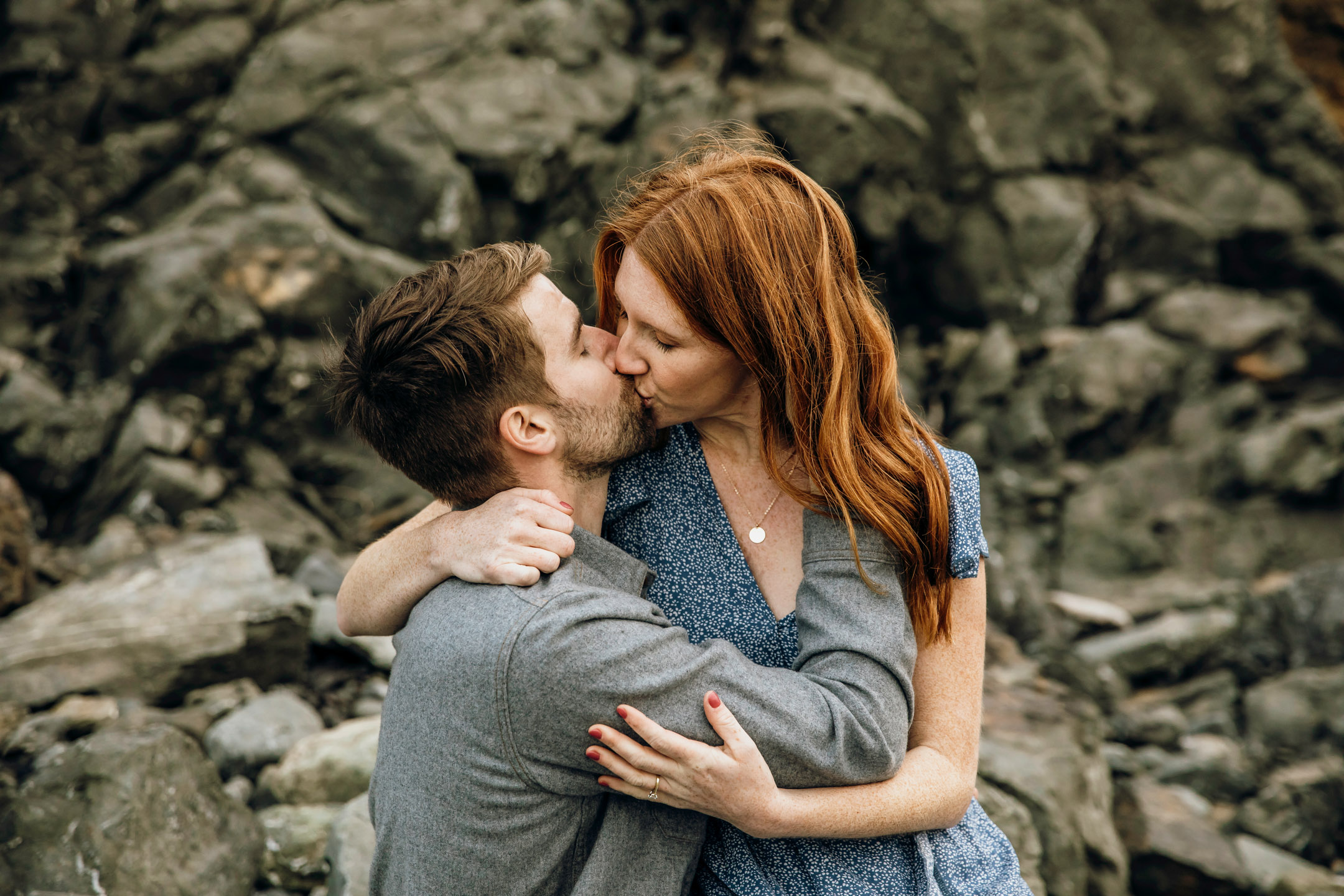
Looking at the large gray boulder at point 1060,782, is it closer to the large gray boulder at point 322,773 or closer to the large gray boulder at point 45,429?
the large gray boulder at point 322,773

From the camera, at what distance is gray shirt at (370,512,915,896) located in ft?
6.82

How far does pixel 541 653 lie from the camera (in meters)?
2.05

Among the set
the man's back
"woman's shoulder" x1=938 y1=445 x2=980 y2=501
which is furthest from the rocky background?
"woman's shoulder" x1=938 y1=445 x2=980 y2=501

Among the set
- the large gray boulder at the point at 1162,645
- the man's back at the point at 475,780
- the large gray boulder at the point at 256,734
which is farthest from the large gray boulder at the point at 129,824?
the large gray boulder at the point at 1162,645

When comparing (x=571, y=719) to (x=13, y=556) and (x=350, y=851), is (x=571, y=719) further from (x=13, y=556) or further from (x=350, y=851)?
(x=13, y=556)

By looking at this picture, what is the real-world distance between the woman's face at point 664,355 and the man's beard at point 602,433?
5cm

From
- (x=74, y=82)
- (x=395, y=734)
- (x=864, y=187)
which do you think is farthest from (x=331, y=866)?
(x=864, y=187)

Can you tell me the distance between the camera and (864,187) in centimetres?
1170

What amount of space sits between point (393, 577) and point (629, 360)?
2.86ft

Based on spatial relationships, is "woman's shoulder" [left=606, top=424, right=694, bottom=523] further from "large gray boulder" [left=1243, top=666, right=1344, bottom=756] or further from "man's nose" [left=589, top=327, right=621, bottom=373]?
"large gray boulder" [left=1243, top=666, right=1344, bottom=756]

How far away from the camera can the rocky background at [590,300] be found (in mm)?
4887

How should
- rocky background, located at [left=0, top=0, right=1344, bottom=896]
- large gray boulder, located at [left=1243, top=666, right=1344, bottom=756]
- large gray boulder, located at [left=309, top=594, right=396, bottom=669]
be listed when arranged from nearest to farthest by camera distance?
1. rocky background, located at [left=0, top=0, right=1344, bottom=896]
2. large gray boulder, located at [left=309, top=594, right=396, bottom=669]
3. large gray boulder, located at [left=1243, top=666, right=1344, bottom=756]

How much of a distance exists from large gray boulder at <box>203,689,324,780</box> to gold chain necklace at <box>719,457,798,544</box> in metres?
2.91

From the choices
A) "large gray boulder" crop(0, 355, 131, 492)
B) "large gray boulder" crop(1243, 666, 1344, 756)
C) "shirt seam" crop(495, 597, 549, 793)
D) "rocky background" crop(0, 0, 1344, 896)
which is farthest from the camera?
"large gray boulder" crop(1243, 666, 1344, 756)
